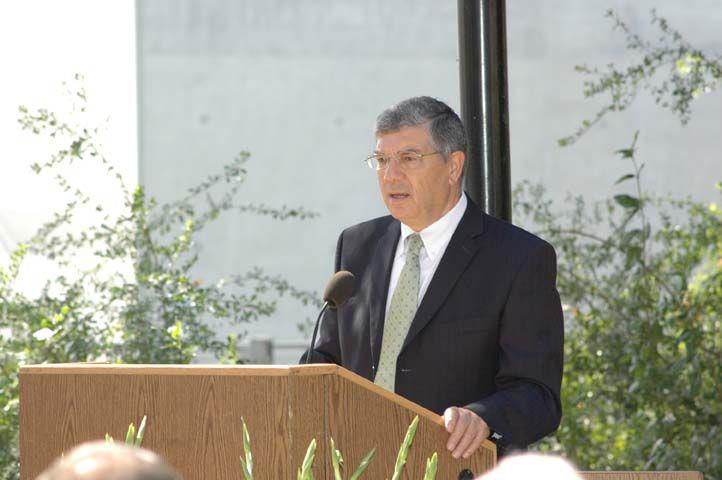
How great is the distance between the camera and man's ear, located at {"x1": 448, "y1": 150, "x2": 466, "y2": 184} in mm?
3438

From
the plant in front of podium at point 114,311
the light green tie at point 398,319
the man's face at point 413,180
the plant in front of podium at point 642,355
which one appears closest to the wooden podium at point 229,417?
the light green tie at point 398,319

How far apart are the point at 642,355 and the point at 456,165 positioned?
2.11 metres

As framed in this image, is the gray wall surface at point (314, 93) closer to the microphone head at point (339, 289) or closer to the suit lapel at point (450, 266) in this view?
the suit lapel at point (450, 266)

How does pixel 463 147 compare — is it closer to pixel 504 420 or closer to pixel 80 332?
pixel 504 420

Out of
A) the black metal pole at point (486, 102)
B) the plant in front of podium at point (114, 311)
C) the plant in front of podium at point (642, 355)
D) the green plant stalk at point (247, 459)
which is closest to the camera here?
the green plant stalk at point (247, 459)

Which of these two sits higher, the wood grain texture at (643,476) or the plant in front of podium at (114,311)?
the plant in front of podium at (114,311)

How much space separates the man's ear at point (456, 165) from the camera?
3.44m

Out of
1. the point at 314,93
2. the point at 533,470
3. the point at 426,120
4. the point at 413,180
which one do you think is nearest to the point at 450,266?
the point at 413,180

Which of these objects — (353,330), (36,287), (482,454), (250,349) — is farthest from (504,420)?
(250,349)

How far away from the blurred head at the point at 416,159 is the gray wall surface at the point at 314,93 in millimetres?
4467

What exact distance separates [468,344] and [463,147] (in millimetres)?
565

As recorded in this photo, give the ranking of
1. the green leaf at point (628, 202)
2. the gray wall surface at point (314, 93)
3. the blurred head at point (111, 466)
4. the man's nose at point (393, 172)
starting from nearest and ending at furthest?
the blurred head at point (111, 466) < the man's nose at point (393, 172) < the green leaf at point (628, 202) < the gray wall surface at point (314, 93)

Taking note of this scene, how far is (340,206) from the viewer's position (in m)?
8.20

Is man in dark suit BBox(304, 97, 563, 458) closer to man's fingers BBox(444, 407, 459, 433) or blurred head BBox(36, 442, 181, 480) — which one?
man's fingers BBox(444, 407, 459, 433)
